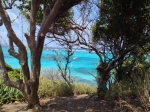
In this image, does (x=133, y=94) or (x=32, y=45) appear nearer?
(x=32, y=45)

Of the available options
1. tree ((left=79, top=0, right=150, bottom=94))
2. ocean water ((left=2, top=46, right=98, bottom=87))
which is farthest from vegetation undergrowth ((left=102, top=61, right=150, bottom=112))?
ocean water ((left=2, top=46, right=98, bottom=87))

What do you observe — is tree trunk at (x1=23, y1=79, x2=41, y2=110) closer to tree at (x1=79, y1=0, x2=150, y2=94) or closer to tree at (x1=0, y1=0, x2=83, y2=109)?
tree at (x1=0, y1=0, x2=83, y2=109)

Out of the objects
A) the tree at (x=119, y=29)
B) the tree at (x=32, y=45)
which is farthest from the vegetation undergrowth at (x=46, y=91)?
the tree at (x=32, y=45)

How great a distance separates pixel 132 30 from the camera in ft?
21.8

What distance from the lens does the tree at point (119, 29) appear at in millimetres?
6293

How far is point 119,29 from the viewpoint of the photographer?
21.8 feet

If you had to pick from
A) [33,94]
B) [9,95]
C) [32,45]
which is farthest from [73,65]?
[32,45]

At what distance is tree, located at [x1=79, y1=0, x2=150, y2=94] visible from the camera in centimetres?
629

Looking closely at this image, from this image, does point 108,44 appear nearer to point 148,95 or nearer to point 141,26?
point 141,26

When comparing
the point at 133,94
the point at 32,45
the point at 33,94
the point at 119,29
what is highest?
the point at 119,29

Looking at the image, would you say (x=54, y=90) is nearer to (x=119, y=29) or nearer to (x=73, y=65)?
(x=119, y=29)

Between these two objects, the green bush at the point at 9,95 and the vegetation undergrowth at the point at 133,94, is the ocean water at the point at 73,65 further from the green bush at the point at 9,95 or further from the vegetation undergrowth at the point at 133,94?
the vegetation undergrowth at the point at 133,94

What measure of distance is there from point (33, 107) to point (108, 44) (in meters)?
3.17

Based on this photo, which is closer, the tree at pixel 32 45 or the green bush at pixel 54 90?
the tree at pixel 32 45
